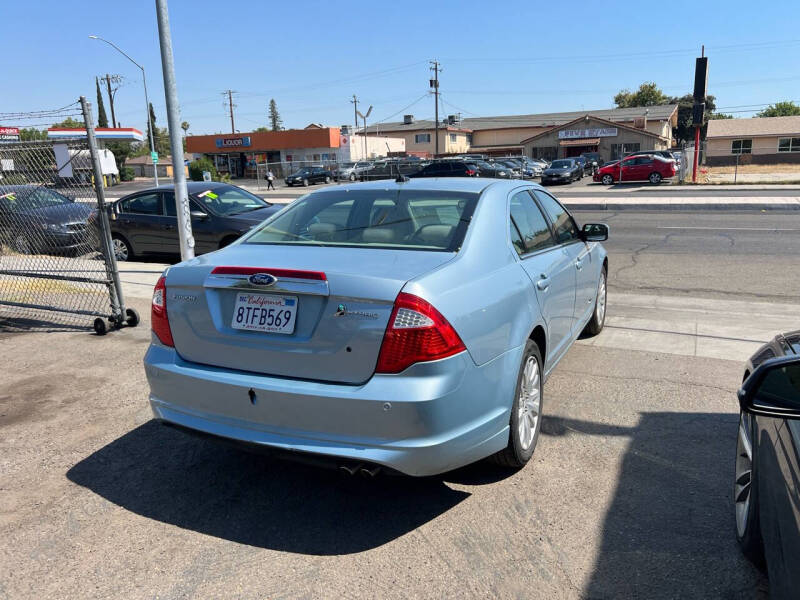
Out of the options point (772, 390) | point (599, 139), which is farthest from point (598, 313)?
point (599, 139)

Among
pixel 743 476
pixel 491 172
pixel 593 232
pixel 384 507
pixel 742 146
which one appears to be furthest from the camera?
pixel 742 146

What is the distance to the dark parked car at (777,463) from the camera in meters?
1.76

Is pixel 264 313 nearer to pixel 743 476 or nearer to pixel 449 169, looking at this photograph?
pixel 743 476

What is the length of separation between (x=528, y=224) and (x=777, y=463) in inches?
97.3

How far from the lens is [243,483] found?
143 inches

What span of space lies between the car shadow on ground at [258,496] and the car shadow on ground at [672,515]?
0.87 m

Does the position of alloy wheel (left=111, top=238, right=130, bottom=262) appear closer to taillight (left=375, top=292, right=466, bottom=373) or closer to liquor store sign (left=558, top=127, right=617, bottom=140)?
taillight (left=375, top=292, right=466, bottom=373)

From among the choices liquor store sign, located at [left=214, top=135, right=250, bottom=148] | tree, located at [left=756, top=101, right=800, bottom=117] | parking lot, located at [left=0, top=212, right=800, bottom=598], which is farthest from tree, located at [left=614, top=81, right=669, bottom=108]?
parking lot, located at [left=0, top=212, right=800, bottom=598]

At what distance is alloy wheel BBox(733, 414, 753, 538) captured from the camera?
265 centimetres

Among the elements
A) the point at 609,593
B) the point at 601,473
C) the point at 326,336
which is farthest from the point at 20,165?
the point at 609,593

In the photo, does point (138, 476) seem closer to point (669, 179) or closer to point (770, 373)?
point (770, 373)

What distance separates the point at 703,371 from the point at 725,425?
3.74 feet

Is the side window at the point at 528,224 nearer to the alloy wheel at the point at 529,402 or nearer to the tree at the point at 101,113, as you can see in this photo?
the alloy wheel at the point at 529,402

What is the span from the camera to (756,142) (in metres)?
57.8
